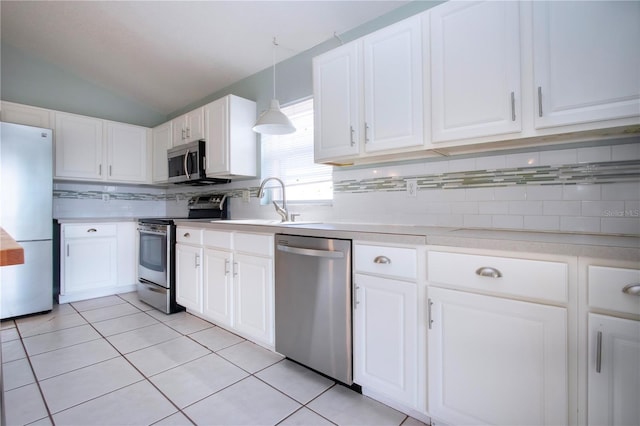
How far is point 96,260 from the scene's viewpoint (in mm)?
3545

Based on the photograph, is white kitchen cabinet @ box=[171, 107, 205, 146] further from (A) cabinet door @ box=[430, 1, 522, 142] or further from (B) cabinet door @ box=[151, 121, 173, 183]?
(A) cabinet door @ box=[430, 1, 522, 142]

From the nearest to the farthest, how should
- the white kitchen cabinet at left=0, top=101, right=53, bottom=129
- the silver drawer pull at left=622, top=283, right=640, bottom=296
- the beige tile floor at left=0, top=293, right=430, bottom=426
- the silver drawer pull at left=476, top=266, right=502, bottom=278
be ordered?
the silver drawer pull at left=622, top=283, right=640, bottom=296 → the silver drawer pull at left=476, top=266, right=502, bottom=278 → the beige tile floor at left=0, top=293, right=430, bottom=426 → the white kitchen cabinet at left=0, top=101, right=53, bottom=129

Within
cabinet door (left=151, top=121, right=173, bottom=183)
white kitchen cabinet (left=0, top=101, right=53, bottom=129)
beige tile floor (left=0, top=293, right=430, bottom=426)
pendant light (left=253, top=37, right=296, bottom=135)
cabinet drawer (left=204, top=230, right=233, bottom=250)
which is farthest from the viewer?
cabinet door (left=151, top=121, right=173, bottom=183)

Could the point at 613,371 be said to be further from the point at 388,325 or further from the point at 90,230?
the point at 90,230

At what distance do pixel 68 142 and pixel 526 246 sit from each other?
4.47 meters

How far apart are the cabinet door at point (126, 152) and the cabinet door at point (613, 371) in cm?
458

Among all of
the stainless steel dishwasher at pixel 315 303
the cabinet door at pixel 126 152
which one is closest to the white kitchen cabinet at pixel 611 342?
the stainless steel dishwasher at pixel 315 303

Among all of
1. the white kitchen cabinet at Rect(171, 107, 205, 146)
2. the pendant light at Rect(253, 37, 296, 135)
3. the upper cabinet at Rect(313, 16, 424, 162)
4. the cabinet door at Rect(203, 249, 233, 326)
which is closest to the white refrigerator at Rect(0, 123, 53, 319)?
the white kitchen cabinet at Rect(171, 107, 205, 146)

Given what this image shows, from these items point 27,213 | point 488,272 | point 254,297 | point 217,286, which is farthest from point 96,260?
point 488,272

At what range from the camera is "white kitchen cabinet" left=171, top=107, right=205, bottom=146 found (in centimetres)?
342

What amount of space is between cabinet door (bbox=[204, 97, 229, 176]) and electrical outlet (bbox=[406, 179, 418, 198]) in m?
1.80

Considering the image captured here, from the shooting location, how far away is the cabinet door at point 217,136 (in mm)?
3113

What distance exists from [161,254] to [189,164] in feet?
3.40

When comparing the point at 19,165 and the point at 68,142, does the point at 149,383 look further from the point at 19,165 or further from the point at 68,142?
the point at 68,142
